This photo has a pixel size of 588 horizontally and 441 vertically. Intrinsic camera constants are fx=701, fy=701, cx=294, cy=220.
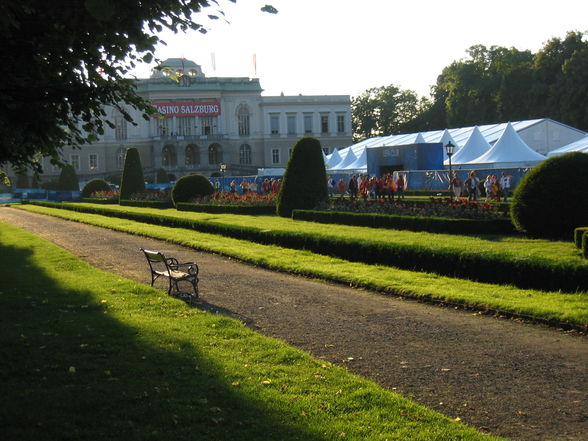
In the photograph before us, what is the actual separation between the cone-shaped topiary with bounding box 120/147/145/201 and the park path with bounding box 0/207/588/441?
1107 inches

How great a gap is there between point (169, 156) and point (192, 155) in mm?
2502

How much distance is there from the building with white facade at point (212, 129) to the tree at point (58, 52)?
64294 millimetres

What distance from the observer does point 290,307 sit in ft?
28.5

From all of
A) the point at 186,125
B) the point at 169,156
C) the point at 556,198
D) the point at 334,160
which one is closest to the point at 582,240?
the point at 556,198

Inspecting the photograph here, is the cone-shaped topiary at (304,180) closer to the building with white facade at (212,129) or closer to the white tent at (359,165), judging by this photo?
the white tent at (359,165)

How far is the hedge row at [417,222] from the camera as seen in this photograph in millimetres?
15180

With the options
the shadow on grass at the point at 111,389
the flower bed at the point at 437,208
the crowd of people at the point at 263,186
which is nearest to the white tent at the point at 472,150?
the crowd of people at the point at 263,186

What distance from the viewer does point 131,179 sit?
38656mm

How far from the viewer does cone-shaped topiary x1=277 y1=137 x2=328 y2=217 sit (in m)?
22.6

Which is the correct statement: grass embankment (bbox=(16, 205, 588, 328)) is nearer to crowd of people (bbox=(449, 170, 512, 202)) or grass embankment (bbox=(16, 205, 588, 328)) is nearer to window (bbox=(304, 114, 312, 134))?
crowd of people (bbox=(449, 170, 512, 202))

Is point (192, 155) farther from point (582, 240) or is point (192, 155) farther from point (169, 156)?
point (582, 240)

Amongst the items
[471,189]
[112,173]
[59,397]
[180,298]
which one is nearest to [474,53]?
[112,173]

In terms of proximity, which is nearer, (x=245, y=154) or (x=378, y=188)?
(x=378, y=188)

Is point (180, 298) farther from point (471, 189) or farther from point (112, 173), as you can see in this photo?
point (112, 173)
